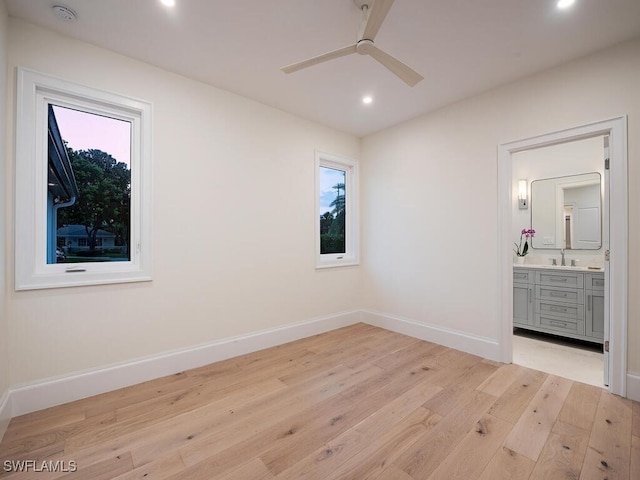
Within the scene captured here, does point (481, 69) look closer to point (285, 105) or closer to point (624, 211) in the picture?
point (624, 211)

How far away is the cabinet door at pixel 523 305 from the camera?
3.84 meters

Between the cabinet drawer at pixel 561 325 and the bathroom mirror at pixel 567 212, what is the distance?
3.60 ft

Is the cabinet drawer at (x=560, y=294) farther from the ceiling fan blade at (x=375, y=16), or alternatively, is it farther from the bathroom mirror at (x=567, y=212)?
the ceiling fan blade at (x=375, y=16)

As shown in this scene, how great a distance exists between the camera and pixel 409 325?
3719mm

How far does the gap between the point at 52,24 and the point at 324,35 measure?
1988 mm

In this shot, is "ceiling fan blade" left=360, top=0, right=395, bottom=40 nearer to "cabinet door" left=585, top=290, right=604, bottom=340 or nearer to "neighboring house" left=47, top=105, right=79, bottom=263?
"neighboring house" left=47, top=105, right=79, bottom=263

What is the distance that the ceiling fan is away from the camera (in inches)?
61.2

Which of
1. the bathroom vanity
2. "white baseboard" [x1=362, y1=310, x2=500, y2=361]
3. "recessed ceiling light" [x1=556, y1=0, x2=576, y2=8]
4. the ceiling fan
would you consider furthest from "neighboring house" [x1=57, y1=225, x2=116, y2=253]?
the bathroom vanity

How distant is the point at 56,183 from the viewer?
2.27 metres

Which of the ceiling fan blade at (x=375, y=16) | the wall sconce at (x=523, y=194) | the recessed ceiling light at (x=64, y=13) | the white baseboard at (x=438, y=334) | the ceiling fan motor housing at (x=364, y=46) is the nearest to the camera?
the ceiling fan blade at (x=375, y=16)

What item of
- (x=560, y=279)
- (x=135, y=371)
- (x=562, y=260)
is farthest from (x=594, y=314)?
(x=135, y=371)

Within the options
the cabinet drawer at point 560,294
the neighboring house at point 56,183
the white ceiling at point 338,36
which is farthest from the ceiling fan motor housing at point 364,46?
the cabinet drawer at point 560,294

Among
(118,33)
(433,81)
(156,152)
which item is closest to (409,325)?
(433,81)

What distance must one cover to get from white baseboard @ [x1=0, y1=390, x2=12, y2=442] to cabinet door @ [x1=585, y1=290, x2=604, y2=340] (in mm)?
5368
